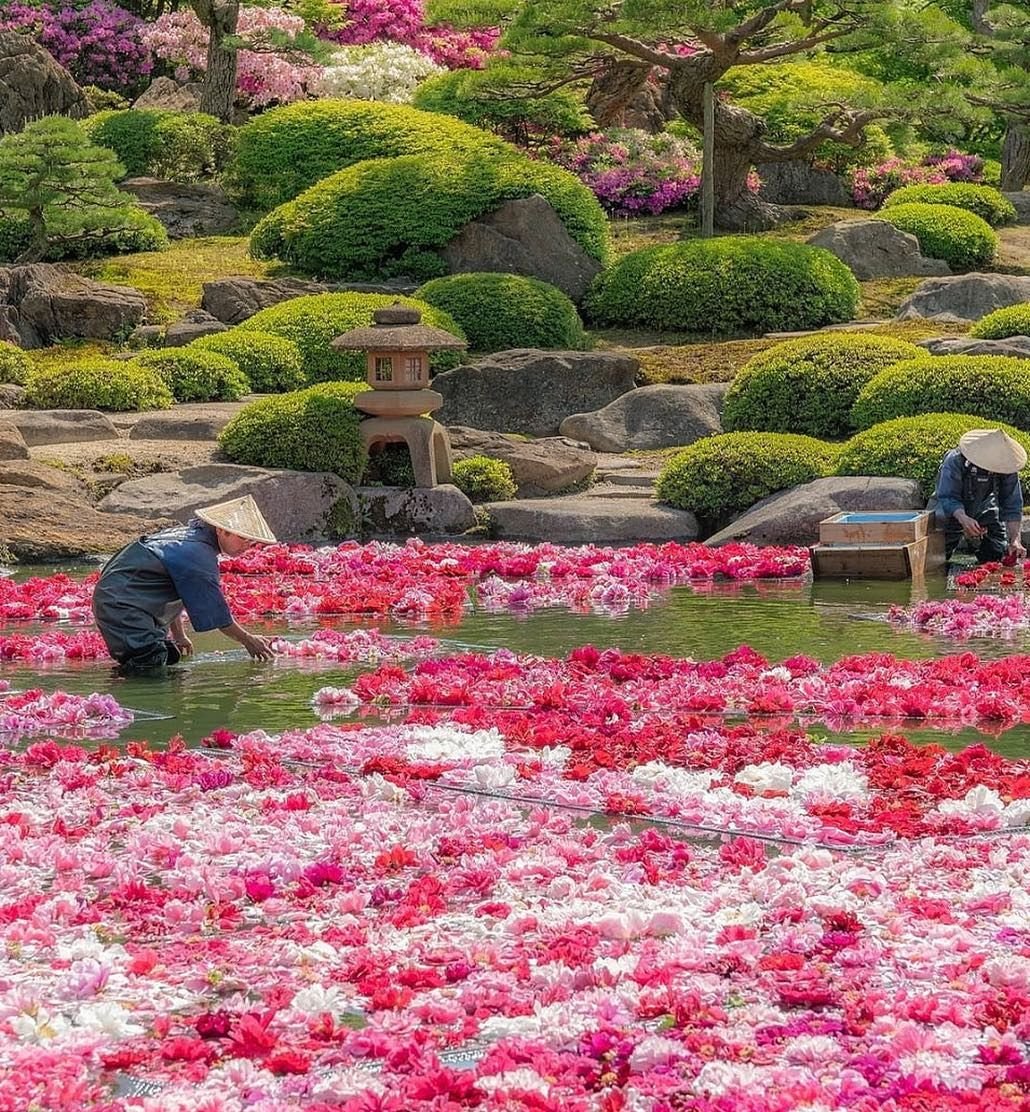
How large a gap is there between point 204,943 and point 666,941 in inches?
50.2

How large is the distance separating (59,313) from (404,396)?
6.66 m

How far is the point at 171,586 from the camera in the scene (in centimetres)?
879

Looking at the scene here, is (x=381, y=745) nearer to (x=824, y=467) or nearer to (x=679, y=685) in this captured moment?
(x=679, y=685)

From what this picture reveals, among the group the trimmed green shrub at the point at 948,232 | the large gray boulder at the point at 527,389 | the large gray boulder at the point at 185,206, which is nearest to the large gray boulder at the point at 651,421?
the large gray boulder at the point at 527,389

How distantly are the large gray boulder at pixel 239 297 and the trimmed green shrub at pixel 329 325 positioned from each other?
2.82ft

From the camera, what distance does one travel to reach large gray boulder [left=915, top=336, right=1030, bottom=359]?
655 inches

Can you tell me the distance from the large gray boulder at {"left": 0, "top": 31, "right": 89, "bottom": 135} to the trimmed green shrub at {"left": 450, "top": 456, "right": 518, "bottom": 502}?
14.4 metres

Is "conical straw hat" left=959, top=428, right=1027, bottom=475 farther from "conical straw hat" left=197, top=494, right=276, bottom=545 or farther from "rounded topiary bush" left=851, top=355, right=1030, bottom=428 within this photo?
"conical straw hat" left=197, top=494, right=276, bottom=545

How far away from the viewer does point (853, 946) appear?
4.75 m

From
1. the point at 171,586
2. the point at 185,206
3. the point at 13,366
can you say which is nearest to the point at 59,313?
the point at 13,366

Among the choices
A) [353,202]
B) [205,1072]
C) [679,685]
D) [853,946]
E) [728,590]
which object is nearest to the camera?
[205,1072]

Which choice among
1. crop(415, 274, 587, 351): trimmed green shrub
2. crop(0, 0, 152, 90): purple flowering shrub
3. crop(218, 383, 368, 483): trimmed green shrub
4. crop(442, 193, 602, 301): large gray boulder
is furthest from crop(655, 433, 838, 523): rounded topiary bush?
crop(0, 0, 152, 90): purple flowering shrub

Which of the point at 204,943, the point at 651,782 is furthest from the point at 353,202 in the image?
the point at 204,943

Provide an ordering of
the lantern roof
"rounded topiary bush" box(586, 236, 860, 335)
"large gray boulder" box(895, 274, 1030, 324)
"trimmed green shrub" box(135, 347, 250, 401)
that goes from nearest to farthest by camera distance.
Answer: the lantern roof
"trimmed green shrub" box(135, 347, 250, 401)
"rounded topiary bush" box(586, 236, 860, 335)
"large gray boulder" box(895, 274, 1030, 324)
